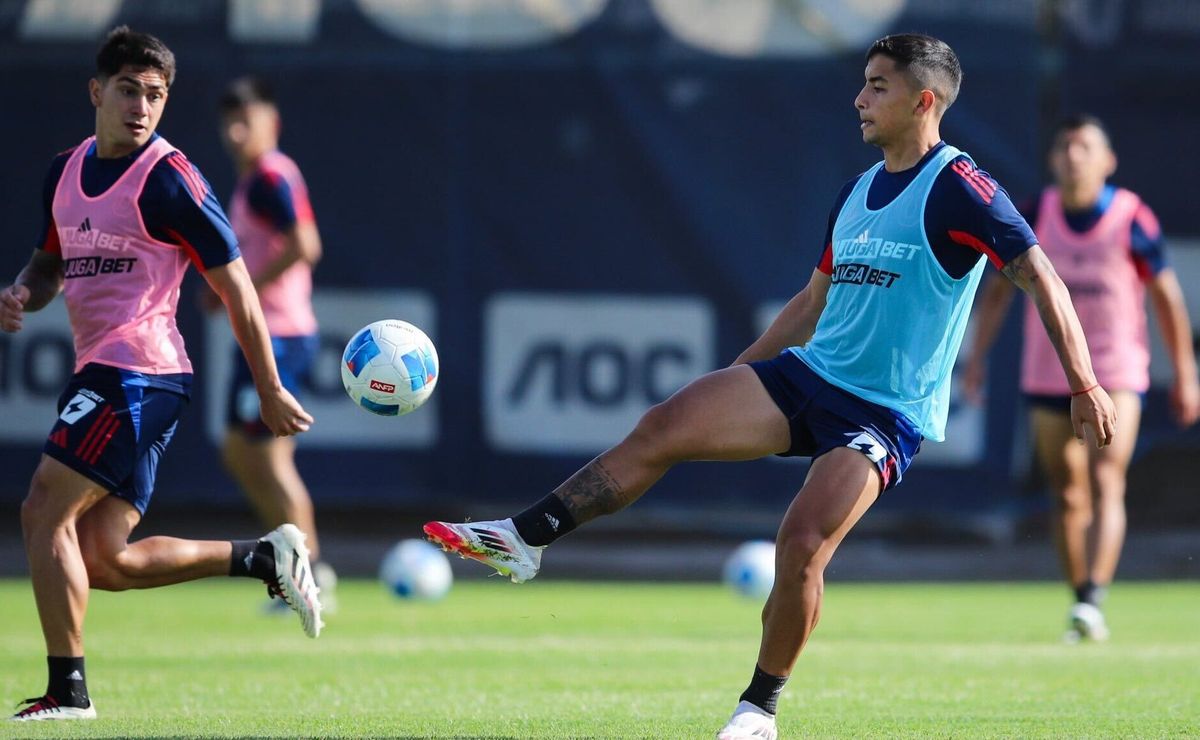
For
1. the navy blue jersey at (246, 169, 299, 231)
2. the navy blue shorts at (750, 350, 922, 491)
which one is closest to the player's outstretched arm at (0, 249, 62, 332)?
the navy blue shorts at (750, 350, 922, 491)

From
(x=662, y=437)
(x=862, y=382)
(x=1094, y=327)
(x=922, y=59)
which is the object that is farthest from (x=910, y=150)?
(x=1094, y=327)

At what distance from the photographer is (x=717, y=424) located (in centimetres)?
532

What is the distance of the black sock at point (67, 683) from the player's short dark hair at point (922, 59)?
336cm

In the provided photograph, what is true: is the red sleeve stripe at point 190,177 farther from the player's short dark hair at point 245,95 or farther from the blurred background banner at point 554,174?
the blurred background banner at point 554,174

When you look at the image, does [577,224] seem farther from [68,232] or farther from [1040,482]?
[68,232]

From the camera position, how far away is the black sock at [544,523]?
5320 mm

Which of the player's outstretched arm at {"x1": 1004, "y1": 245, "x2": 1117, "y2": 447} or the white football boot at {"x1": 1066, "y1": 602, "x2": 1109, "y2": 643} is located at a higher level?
the player's outstretched arm at {"x1": 1004, "y1": 245, "x2": 1117, "y2": 447}

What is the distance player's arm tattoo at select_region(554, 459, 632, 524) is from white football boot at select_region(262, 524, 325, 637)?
1.37 meters

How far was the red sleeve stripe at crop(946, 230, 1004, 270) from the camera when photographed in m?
5.20

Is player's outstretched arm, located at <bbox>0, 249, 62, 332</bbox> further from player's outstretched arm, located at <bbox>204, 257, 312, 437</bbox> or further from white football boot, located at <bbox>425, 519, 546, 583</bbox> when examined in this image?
white football boot, located at <bbox>425, 519, 546, 583</bbox>

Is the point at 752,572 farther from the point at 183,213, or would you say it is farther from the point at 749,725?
the point at 183,213

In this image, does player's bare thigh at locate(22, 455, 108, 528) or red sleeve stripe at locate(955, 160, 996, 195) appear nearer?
red sleeve stripe at locate(955, 160, 996, 195)

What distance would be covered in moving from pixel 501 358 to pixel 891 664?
5205 millimetres

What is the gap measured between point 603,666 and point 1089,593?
292 cm
